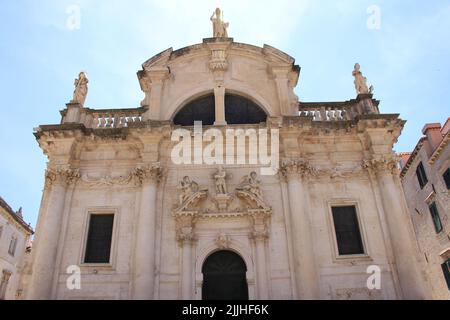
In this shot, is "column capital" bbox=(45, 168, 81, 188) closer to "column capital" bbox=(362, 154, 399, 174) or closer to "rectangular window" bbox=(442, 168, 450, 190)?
"column capital" bbox=(362, 154, 399, 174)

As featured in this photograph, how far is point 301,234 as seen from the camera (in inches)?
461

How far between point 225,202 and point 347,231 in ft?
13.5

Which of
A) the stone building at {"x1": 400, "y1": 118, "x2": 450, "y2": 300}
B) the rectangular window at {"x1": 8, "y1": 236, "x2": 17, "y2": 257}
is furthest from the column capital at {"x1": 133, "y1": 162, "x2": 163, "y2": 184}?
the rectangular window at {"x1": 8, "y1": 236, "x2": 17, "y2": 257}

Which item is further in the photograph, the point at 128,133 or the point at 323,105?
the point at 323,105

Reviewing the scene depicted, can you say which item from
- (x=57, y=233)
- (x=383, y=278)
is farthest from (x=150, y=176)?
(x=383, y=278)

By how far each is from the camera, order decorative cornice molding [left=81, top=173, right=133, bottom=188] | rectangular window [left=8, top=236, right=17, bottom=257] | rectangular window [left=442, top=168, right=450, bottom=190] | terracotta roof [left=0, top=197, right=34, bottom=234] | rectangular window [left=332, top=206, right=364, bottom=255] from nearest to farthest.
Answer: rectangular window [left=332, top=206, right=364, bottom=255] → decorative cornice molding [left=81, top=173, right=133, bottom=188] → rectangular window [left=442, top=168, right=450, bottom=190] → terracotta roof [left=0, top=197, right=34, bottom=234] → rectangular window [left=8, top=236, right=17, bottom=257]

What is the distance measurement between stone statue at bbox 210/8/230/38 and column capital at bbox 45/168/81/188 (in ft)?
27.3

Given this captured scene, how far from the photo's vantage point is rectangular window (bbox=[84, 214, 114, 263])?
39.8 feet

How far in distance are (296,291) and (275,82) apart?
8.04 meters

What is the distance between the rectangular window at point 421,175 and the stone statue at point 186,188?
14.3 m

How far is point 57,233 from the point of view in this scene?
12.2 m

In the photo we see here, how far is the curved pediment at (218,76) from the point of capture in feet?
48.9

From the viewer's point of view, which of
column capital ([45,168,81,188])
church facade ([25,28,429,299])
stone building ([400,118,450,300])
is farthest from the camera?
stone building ([400,118,450,300])
